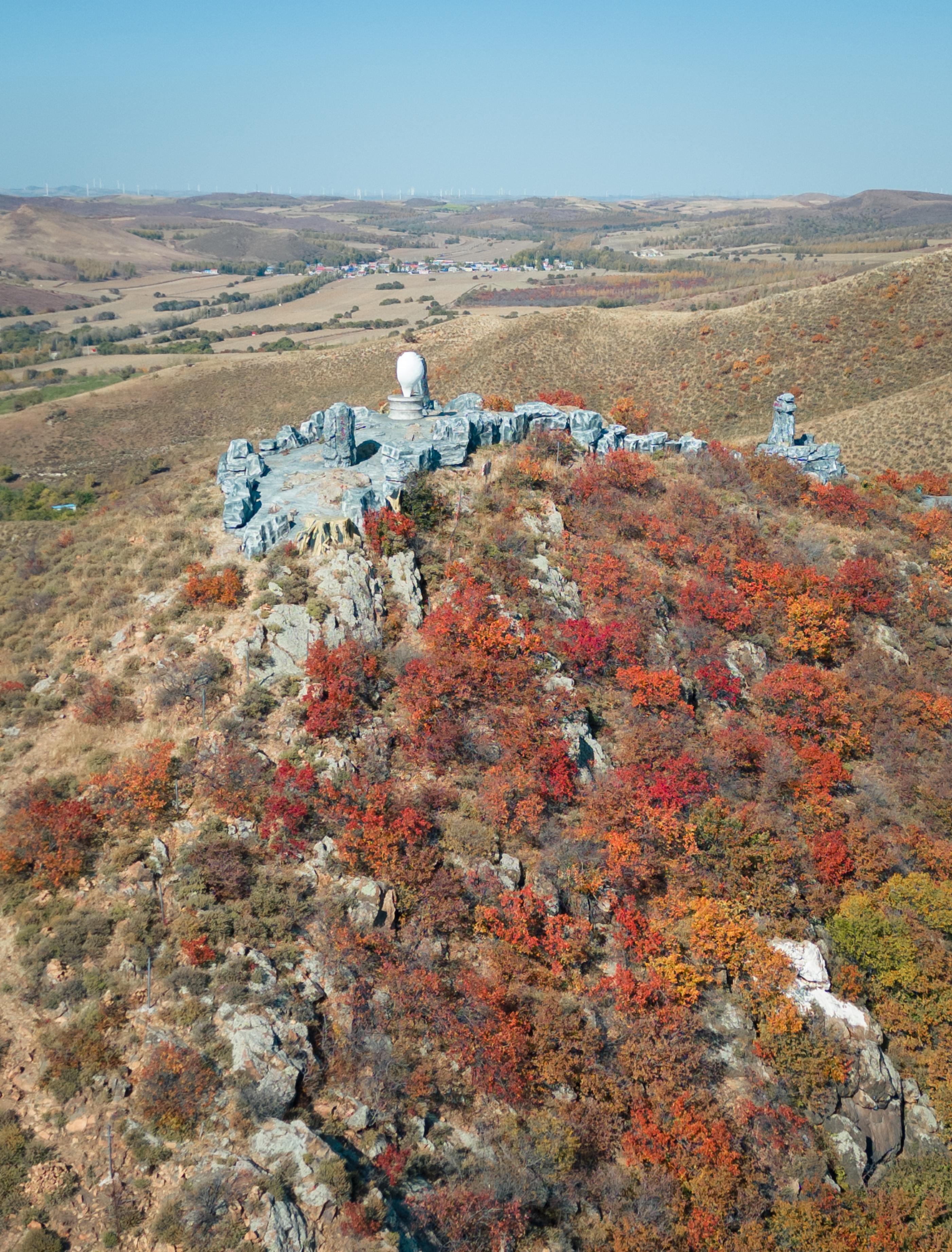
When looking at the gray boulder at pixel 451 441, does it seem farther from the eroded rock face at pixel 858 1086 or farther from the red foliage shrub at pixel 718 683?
the eroded rock face at pixel 858 1086

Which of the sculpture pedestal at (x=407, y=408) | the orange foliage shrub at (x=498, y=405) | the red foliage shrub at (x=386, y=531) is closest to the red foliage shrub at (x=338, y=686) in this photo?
the red foliage shrub at (x=386, y=531)

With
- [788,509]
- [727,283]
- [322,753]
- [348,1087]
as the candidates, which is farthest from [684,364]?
[348,1087]

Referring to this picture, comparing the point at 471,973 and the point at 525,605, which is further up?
the point at 525,605

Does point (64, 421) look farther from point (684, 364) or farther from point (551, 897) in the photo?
point (551, 897)

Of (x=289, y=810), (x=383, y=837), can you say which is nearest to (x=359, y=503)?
(x=289, y=810)

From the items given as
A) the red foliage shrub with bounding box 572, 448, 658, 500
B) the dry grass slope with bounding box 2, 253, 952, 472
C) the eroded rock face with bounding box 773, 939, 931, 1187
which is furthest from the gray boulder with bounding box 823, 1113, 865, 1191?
the dry grass slope with bounding box 2, 253, 952, 472
